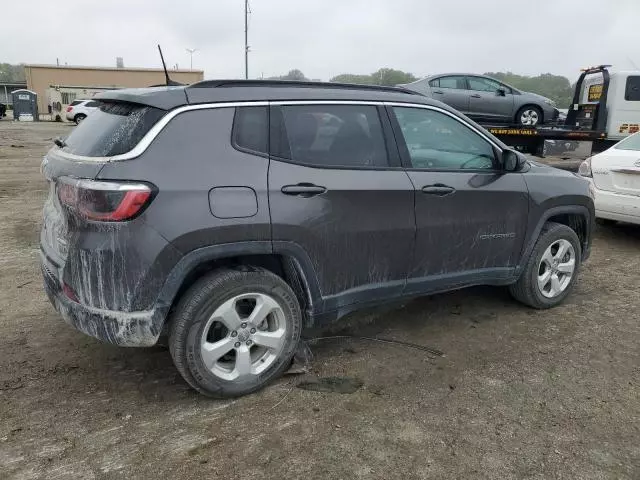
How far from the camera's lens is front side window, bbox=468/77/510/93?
12.6 m

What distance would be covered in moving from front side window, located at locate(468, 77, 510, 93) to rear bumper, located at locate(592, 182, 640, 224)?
22.3ft

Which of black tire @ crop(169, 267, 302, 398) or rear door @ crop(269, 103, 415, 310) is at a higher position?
rear door @ crop(269, 103, 415, 310)

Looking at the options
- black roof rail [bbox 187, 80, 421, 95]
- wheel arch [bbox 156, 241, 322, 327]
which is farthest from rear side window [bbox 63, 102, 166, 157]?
wheel arch [bbox 156, 241, 322, 327]

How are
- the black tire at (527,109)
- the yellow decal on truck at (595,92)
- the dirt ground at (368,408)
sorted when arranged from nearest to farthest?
the dirt ground at (368,408) → the yellow decal on truck at (595,92) → the black tire at (527,109)

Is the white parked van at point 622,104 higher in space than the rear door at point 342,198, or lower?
higher

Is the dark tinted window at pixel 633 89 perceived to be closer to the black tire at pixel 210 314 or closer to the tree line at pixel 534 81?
the tree line at pixel 534 81

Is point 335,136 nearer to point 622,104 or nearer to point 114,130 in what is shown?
point 114,130

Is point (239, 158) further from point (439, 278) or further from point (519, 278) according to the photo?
point (519, 278)

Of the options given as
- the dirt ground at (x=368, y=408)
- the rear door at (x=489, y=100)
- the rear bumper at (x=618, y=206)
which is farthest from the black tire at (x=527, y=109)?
the dirt ground at (x=368, y=408)

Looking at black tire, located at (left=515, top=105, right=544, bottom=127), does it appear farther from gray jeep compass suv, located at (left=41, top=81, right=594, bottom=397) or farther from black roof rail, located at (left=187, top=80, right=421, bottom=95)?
black roof rail, located at (left=187, top=80, right=421, bottom=95)

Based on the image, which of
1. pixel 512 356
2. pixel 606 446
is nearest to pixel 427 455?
pixel 606 446

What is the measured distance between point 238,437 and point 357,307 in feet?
3.72

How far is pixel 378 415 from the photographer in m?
2.93

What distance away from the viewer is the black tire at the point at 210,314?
112 inches
